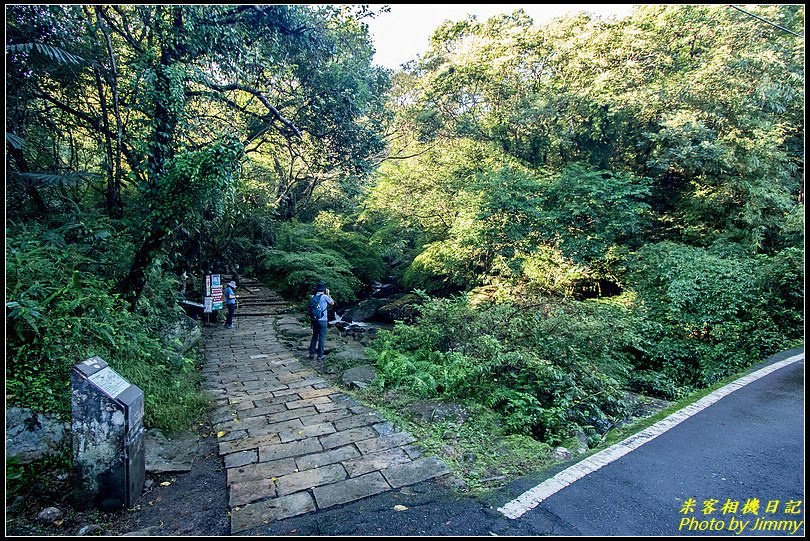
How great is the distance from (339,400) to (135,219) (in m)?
3.92

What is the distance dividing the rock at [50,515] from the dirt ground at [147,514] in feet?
0.04

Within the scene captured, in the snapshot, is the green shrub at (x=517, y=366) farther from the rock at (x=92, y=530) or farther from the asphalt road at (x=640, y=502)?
the rock at (x=92, y=530)

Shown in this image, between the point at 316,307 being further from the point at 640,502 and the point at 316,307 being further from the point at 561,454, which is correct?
the point at 640,502

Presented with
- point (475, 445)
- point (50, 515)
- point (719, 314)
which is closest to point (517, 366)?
point (475, 445)

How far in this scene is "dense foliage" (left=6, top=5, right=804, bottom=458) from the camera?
4993 mm

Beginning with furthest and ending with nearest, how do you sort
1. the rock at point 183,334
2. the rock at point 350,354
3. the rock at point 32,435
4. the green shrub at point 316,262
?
the green shrub at point 316,262
the rock at point 350,354
the rock at point 183,334
the rock at point 32,435

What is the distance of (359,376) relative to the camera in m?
6.26

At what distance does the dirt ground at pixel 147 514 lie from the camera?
2691mm

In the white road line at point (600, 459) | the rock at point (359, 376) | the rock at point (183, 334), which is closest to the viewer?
the white road line at point (600, 459)

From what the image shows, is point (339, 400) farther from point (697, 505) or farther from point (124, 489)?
point (697, 505)

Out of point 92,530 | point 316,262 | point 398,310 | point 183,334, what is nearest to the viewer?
point 92,530

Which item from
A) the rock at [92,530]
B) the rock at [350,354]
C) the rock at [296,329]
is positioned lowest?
the rock at [296,329]

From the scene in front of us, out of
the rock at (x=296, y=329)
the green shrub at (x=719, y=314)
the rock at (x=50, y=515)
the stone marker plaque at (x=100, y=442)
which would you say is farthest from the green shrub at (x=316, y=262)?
the rock at (x=50, y=515)

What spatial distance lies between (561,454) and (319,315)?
16.9 feet
